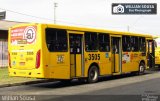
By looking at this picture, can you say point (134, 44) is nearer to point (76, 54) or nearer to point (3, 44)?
point (76, 54)

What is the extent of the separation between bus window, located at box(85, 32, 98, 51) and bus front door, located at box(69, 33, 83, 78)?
0.52 meters

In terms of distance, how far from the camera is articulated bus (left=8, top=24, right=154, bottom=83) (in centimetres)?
1866

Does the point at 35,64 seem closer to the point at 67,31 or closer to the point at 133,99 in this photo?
the point at 67,31

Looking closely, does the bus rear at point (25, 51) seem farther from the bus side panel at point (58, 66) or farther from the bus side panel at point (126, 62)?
the bus side panel at point (126, 62)

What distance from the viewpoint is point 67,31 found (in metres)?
20.0

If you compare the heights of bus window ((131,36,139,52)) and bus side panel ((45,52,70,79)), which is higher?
bus window ((131,36,139,52))

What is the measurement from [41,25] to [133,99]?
6010 millimetres

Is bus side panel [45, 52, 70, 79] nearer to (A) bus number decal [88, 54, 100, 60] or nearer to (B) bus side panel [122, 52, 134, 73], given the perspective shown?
(A) bus number decal [88, 54, 100, 60]

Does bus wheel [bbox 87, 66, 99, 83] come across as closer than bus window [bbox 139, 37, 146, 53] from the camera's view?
Yes

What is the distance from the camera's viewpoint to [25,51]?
1928 cm

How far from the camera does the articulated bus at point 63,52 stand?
18656 mm

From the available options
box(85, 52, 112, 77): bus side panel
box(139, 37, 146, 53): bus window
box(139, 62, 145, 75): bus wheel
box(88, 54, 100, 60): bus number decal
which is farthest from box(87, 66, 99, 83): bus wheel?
box(139, 62, 145, 75): bus wheel

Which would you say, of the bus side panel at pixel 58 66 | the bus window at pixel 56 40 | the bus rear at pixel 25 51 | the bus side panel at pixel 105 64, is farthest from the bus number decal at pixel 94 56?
the bus rear at pixel 25 51

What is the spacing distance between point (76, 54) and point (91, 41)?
5.11 feet
